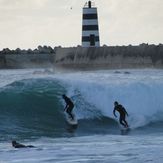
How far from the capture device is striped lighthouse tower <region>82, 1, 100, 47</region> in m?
41.8

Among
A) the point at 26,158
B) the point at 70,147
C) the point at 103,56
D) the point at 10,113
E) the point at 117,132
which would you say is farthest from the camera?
the point at 103,56

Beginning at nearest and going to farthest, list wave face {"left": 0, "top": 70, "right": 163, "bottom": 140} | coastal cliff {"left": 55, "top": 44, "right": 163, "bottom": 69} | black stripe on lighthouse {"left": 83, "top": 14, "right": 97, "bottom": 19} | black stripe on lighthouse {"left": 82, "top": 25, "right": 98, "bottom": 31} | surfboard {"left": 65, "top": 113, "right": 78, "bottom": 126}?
wave face {"left": 0, "top": 70, "right": 163, "bottom": 140}, surfboard {"left": 65, "top": 113, "right": 78, "bottom": 126}, coastal cliff {"left": 55, "top": 44, "right": 163, "bottom": 69}, black stripe on lighthouse {"left": 82, "top": 25, "right": 98, "bottom": 31}, black stripe on lighthouse {"left": 83, "top": 14, "right": 97, "bottom": 19}

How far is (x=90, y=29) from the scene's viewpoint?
42.0 m

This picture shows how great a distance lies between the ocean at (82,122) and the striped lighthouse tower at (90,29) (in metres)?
14.9

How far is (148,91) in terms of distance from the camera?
992 inches

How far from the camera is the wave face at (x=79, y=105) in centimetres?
1983

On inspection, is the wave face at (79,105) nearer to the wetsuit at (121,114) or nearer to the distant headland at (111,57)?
the wetsuit at (121,114)

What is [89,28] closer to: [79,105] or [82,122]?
[79,105]

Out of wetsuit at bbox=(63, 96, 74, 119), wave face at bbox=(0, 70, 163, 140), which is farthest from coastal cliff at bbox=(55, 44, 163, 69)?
wetsuit at bbox=(63, 96, 74, 119)

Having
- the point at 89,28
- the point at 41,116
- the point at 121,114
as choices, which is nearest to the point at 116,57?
the point at 89,28

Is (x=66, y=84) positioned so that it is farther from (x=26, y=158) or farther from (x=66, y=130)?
(x=26, y=158)

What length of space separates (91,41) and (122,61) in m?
2.08

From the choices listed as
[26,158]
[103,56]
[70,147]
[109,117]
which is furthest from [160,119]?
[103,56]

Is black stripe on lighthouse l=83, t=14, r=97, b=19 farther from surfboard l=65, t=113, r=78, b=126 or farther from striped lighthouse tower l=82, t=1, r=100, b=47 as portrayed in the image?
surfboard l=65, t=113, r=78, b=126
